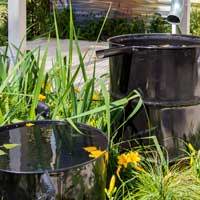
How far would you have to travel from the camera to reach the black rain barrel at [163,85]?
258 centimetres

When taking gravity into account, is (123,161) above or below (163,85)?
below

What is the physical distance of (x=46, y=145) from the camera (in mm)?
2262

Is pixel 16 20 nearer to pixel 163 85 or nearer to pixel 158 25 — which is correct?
pixel 163 85

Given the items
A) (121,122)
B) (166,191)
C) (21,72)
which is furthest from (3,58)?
(166,191)

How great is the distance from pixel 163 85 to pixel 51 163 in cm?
78

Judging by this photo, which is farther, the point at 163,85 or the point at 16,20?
the point at 16,20

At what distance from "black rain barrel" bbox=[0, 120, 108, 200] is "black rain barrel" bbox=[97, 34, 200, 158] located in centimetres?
41

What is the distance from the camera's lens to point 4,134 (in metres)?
2.31

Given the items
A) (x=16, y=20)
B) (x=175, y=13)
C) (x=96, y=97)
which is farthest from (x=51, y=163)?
(x=16, y=20)

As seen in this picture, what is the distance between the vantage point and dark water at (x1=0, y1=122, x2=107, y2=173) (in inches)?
80.7

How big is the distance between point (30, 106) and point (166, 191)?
0.90 meters

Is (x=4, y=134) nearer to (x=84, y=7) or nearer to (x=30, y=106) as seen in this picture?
(x=30, y=106)

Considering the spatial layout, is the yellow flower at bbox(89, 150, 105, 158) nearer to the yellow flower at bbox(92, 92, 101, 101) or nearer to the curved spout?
the yellow flower at bbox(92, 92, 101, 101)

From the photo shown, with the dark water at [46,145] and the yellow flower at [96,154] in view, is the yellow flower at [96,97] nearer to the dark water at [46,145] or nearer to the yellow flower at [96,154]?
the dark water at [46,145]
